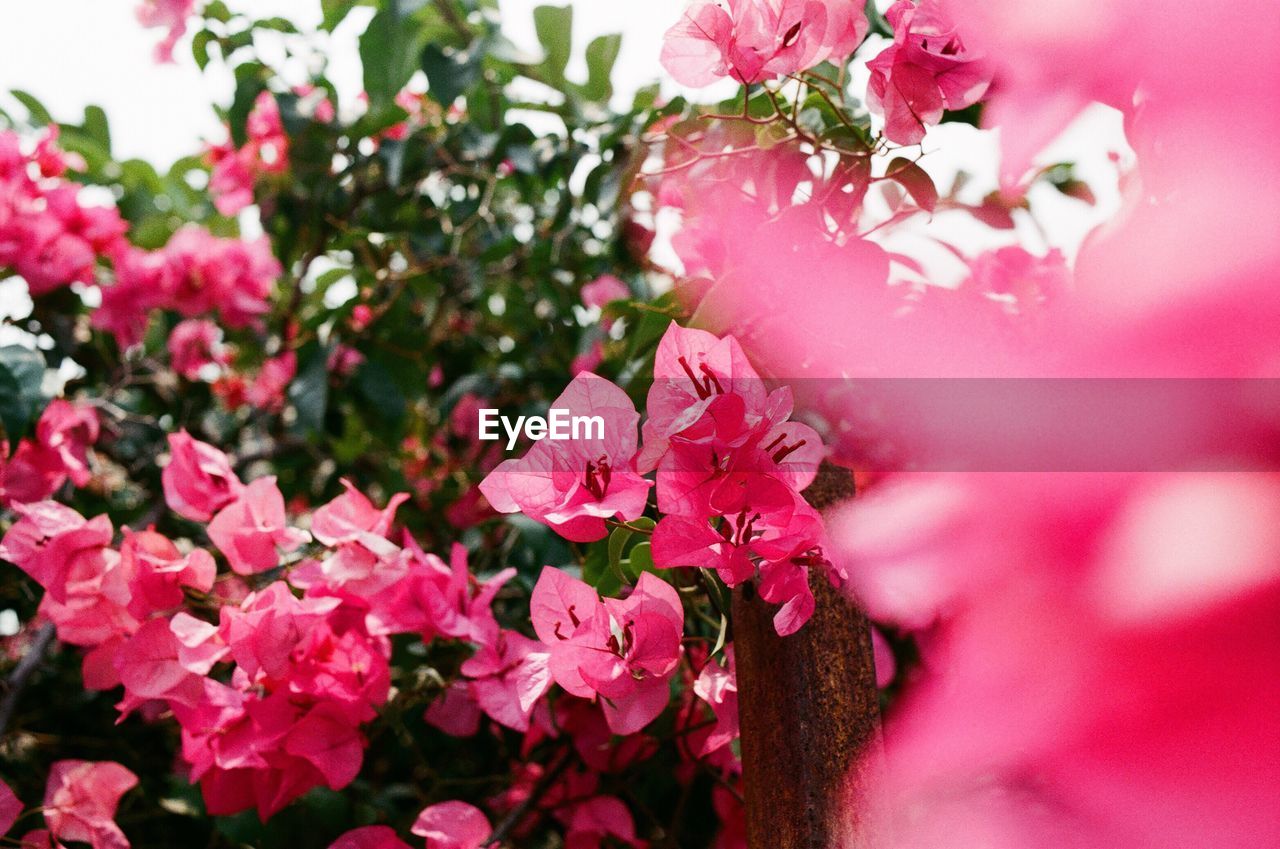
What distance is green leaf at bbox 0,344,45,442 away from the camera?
0.66 m

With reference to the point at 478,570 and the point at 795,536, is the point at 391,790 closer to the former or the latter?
the point at 478,570

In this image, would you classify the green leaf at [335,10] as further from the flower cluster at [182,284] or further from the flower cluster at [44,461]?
the flower cluster at [44,461]

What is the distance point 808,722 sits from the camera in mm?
342

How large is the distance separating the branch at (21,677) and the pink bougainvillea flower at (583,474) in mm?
530

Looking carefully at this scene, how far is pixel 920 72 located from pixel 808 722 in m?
0.26

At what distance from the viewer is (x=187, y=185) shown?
143 cm

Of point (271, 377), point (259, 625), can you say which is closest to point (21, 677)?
point (259, 625)

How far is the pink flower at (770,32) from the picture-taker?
0.37 m

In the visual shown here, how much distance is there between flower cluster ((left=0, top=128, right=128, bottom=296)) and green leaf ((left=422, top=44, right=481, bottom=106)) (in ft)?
1.35

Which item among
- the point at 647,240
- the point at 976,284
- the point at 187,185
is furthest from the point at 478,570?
the point at 187,185

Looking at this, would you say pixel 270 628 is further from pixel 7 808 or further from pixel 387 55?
pixel 387 55

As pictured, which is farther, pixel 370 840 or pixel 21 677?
pixel 21 677

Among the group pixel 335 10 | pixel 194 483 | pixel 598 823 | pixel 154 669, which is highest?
pixel 335 10

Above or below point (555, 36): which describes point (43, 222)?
below
